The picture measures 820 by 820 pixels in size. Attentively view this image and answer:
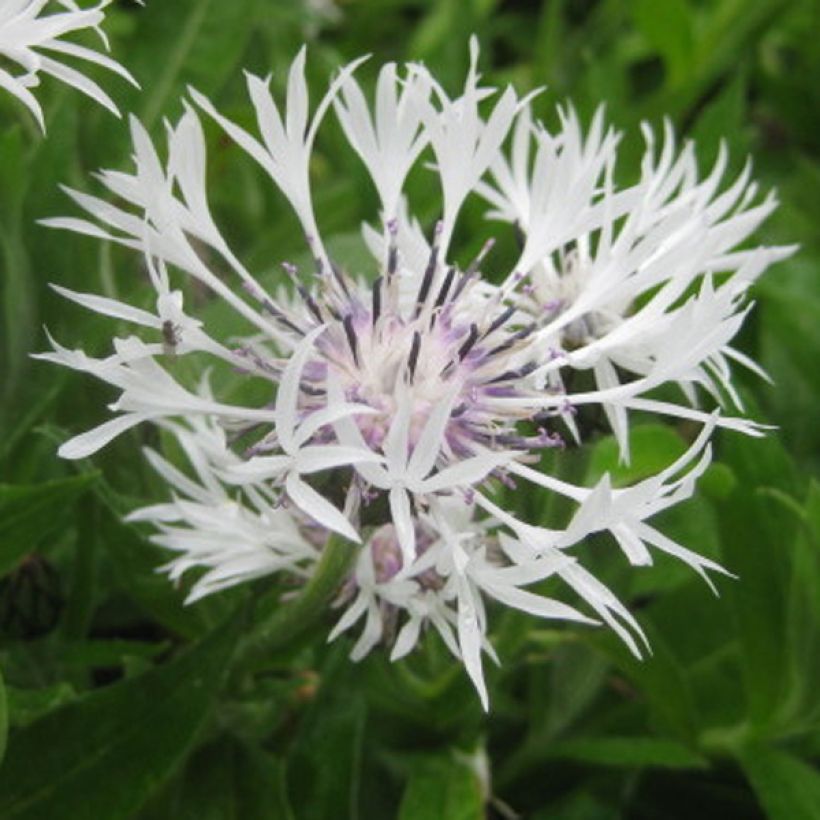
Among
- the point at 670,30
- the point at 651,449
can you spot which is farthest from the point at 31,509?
the point at 670,30

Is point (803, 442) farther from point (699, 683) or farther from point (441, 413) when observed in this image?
point (441, 413)

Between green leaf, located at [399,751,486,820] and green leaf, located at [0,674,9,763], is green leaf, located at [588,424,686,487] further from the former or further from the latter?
green leaf, located at [0,674,9,763]

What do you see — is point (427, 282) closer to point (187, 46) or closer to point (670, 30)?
point (187, 46)

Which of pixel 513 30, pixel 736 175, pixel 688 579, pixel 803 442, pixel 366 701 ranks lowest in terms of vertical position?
pixel 366 701

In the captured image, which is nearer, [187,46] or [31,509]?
[31,509]

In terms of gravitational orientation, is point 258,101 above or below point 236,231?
below

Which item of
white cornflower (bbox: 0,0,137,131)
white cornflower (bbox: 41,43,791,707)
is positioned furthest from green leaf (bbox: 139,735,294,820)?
white cornflower (bbox: 0,0,137,131)

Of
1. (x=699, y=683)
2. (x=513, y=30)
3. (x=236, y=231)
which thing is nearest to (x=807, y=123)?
(x=513, y=30)

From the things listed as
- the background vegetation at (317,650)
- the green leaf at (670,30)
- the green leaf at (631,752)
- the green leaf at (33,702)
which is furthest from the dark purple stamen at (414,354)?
the green leaf at (670,30)
